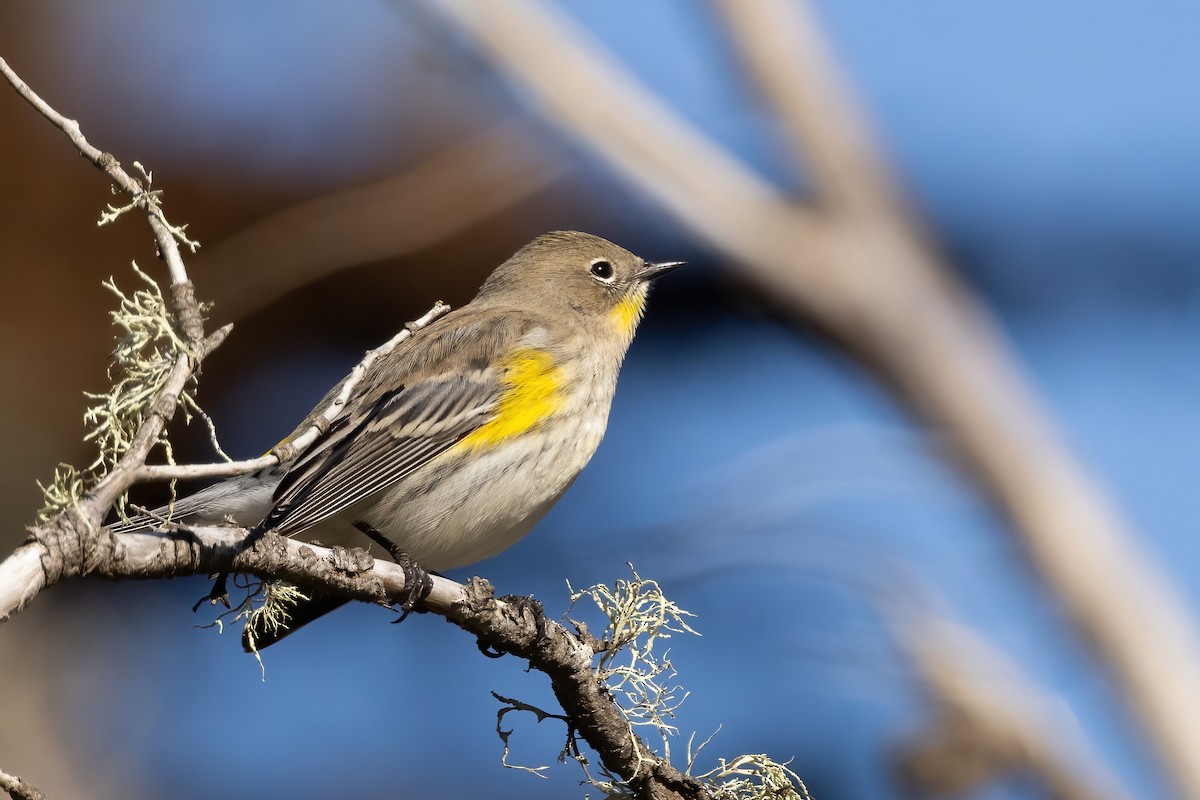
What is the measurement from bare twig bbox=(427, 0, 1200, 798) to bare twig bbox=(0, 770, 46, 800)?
523 centimetres

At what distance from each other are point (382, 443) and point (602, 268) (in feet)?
6.43

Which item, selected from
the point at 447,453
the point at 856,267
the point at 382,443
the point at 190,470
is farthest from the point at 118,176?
the point at 856,267

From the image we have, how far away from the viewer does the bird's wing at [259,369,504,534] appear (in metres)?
4.71

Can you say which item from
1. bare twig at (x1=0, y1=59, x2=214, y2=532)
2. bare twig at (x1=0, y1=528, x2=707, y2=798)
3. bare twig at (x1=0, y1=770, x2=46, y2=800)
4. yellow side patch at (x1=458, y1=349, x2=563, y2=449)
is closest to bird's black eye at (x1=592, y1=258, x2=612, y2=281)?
yellow side patch at (x1=458, y1=349, x2=563, y2=449)

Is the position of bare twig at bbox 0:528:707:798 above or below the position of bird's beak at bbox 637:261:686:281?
below

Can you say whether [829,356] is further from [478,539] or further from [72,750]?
[72,750]

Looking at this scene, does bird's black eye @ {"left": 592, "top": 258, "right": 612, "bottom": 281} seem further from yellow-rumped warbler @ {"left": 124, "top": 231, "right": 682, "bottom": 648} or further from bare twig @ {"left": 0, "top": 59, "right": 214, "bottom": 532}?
bare twig @ {"left": 0, "top": 59, "right": 214, "bottom": 532}

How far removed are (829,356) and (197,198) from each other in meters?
3.42

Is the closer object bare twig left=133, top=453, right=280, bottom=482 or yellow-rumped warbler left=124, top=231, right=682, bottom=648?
bare twig left=133, top=453, right=280, bottom=482

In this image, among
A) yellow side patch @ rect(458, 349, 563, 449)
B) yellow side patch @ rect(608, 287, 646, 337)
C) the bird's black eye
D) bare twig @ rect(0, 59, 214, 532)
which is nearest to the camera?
bare twig @ rect(0, 59, 214, 532)

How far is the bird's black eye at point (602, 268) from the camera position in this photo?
6.78 m

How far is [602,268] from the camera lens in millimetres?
6797

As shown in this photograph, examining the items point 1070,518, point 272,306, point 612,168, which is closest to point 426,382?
point 612,168

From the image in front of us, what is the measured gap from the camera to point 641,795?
136 inches
